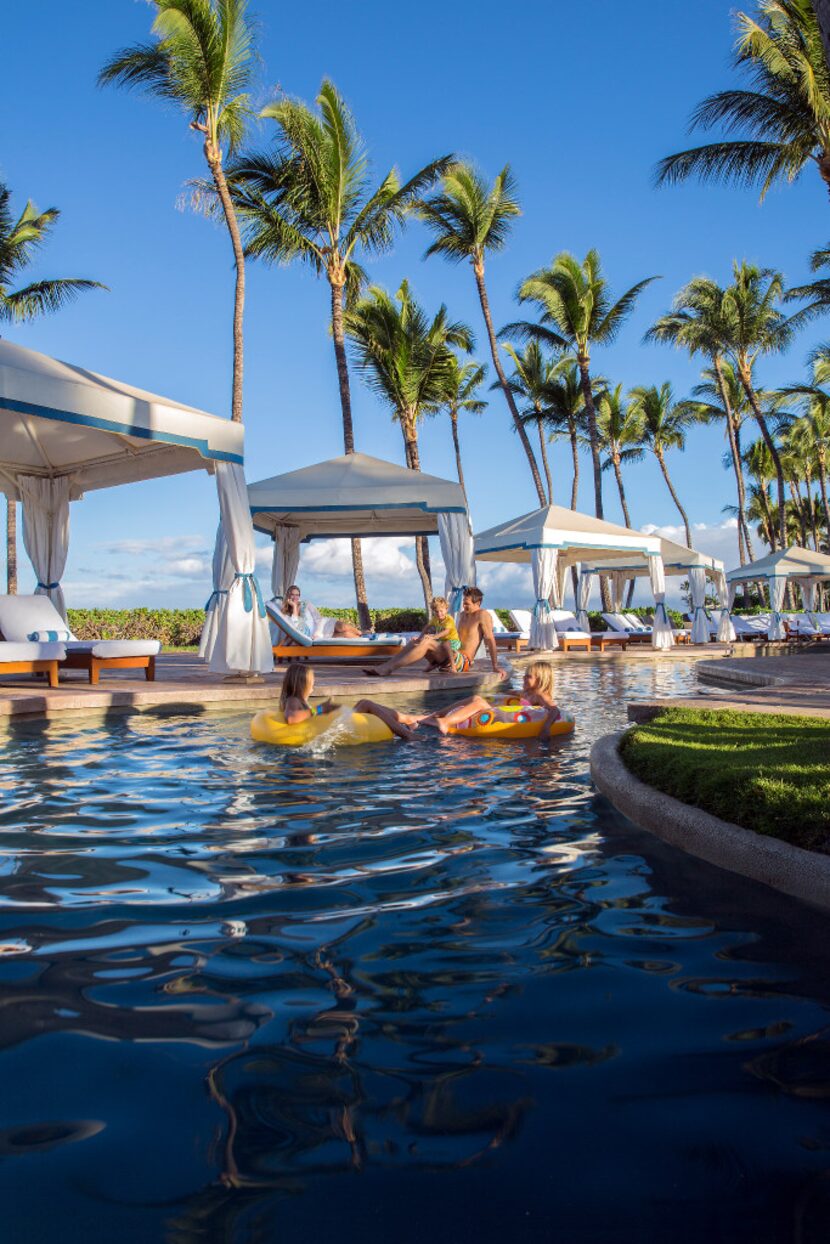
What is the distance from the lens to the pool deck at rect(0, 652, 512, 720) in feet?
29.0

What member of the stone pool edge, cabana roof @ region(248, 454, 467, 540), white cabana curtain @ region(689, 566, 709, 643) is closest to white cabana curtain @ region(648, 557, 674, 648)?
white cabana curtain @ region(689, 566, 709, 643)

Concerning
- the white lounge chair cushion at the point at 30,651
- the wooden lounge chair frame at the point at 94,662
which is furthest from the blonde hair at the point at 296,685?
the wooden lounge chair frame at the point at 94,662

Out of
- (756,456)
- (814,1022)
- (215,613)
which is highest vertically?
(756,456)

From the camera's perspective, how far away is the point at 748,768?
404 cm

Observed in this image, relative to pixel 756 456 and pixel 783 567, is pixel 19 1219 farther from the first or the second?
pixel 756 456

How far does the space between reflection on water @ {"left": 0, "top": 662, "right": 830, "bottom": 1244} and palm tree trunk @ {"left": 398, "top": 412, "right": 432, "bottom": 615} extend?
2402 centimetres

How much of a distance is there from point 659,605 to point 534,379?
15715 mm

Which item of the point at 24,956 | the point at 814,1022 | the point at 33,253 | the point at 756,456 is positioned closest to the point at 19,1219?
the point at 24,956

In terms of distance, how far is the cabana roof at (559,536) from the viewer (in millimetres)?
18938

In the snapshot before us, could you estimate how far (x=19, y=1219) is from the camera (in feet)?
4.55

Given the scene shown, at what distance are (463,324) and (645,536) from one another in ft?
49.9

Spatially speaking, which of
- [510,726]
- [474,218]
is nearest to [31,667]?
[510,726]

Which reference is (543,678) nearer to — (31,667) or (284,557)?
(31,667)

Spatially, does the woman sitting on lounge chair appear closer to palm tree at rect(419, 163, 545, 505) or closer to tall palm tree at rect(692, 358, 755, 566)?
palm tree at rect(419, 163, 545, 505)
